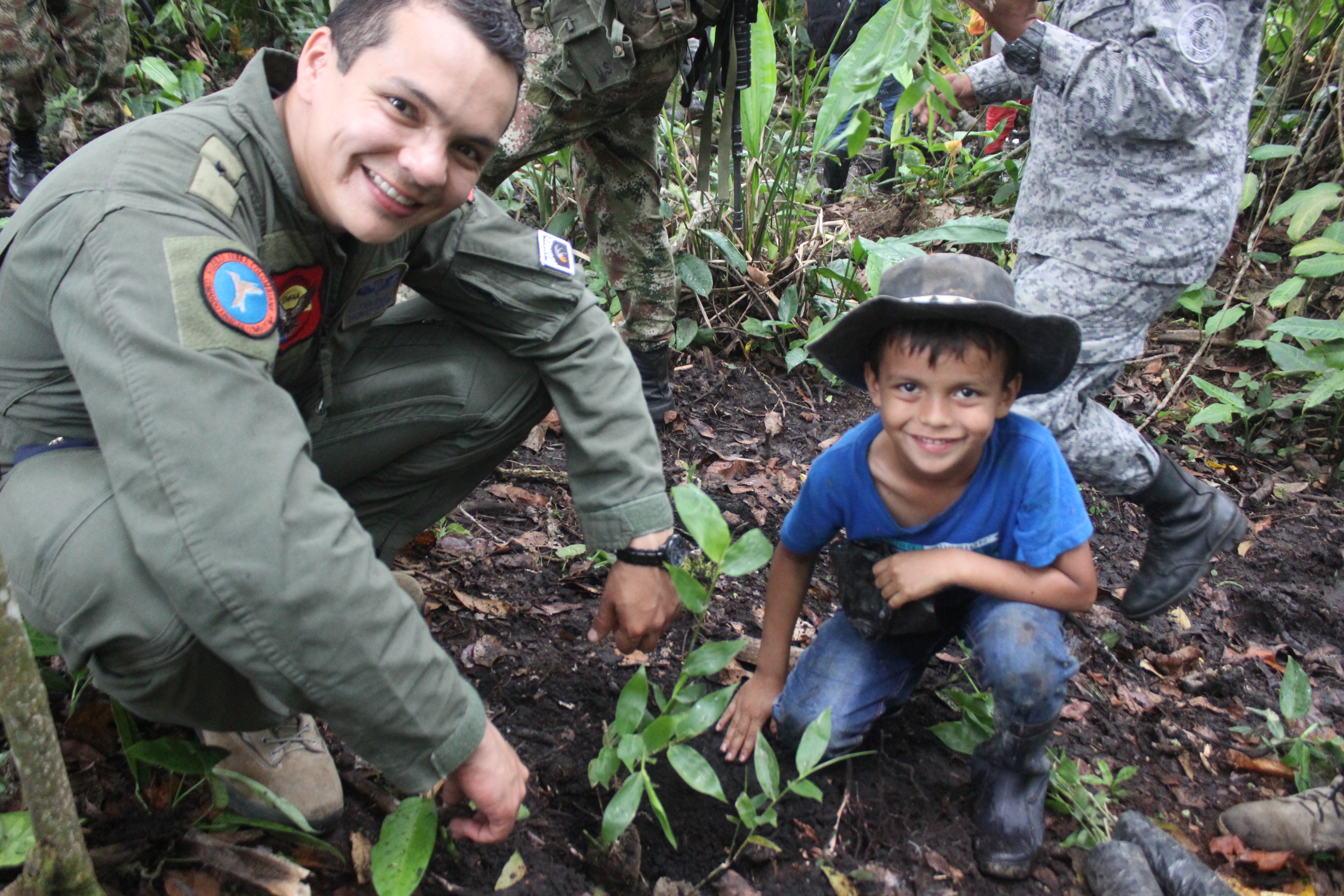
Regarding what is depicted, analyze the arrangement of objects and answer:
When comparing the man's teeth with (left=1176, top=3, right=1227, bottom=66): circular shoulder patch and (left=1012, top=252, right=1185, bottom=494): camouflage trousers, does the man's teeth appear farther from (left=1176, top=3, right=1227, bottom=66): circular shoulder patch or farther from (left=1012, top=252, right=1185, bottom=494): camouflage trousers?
(left=1176, top=3, right=1227, bottom=66): circular shoulder patch

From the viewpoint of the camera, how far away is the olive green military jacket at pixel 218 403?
1104 mm

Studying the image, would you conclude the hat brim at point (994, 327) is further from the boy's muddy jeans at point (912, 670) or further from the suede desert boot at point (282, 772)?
the suede desert boot at point (282, 772)

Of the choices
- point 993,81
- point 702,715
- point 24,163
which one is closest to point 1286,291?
point 993,81

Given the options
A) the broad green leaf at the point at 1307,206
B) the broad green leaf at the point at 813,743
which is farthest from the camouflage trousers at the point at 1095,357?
the broad green leaf at the point at 1307,206

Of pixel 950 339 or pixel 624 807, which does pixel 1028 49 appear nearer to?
pixel 950 339

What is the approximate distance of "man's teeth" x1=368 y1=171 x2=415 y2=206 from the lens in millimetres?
1386

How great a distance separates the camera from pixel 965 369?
1.57 meters

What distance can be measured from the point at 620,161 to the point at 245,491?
2075 millimetres

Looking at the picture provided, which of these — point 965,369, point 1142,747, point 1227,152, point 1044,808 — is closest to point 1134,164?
point 1227,152

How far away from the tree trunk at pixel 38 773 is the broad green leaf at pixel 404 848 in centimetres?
35

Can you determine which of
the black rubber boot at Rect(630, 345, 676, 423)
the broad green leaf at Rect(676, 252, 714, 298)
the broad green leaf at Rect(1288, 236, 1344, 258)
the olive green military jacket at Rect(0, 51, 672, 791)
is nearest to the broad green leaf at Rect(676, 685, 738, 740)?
the olive green military jacket at Rect(0, 51, 672, 791)

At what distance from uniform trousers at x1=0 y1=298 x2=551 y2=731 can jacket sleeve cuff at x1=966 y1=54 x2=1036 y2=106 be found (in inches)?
65.0

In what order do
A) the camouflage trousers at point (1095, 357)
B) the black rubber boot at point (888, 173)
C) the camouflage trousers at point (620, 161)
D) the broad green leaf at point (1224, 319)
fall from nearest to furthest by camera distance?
the camouflage trousers at point (1095, 357) < the camouflage trousers at point (620, 161) < the broad green leaf at point (1224, 319) < the black rubber boot at point (888, 173)

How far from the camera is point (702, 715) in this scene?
61.2 inches
